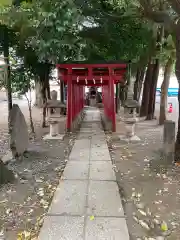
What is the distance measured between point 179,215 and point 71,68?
304 inches

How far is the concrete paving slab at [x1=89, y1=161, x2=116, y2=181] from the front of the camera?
523 centimetres

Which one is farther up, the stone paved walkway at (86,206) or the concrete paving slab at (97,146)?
the concrete paving slab at (97,146)

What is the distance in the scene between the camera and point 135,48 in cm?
1155

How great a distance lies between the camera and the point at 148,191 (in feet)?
15.7

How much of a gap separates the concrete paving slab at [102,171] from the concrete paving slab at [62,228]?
5.45 ft

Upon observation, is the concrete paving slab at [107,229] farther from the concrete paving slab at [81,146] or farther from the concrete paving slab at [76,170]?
the concrete paving slab at [81,146]

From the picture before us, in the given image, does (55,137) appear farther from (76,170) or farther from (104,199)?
(104,199)

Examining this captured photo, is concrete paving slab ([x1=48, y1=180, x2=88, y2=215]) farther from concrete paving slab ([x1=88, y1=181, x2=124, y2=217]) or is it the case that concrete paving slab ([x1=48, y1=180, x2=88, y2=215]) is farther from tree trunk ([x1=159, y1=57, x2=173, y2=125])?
tree trunk ([x1=159, y1=57, x2=173, y2=125])

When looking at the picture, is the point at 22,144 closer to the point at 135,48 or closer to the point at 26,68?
the point at 26,68

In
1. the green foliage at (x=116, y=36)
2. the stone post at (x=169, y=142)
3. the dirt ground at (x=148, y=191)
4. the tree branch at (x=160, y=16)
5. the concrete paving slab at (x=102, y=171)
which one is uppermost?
the green foliage at (x=116, y=36)

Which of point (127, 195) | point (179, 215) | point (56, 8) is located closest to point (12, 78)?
point (56, 8)

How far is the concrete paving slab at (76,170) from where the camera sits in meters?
5.29

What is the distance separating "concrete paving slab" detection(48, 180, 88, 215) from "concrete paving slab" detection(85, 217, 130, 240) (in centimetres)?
35

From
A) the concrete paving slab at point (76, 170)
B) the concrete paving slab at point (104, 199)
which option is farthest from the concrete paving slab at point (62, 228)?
the concrete paving slab at point (76, 170)
